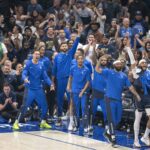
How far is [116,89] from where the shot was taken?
39.8 feet

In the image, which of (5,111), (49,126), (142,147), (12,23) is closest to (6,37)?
(12,23)

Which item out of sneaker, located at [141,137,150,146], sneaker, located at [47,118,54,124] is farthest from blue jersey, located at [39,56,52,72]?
sneaker, located at [141,137,150,146]

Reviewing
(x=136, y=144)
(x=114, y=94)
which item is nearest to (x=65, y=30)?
(x=114, y=94)

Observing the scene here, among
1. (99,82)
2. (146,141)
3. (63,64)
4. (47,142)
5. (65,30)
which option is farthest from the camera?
(65,30)

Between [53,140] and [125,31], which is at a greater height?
[125,31]

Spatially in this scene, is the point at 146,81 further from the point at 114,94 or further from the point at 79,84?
the point at 79,84

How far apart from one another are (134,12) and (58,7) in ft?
9.77

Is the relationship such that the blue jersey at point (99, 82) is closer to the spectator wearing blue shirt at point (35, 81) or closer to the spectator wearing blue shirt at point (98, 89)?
the spectator wearing blue shirt at point (98, 89)

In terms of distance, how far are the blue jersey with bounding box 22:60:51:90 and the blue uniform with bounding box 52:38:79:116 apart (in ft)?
1.93

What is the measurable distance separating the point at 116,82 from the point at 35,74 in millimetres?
2808

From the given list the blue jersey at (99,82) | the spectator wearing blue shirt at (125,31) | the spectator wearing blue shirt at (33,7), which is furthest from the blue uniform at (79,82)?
the spectator wearing blue shirt at (33,7)

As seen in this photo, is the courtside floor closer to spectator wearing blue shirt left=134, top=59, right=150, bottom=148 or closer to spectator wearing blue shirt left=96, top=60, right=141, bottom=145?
spectator wearing blue shirt left=134, top=59, right=150, bottom=148

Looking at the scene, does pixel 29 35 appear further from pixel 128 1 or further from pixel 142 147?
pixel 142 147

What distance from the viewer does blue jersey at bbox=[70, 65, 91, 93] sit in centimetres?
1353
